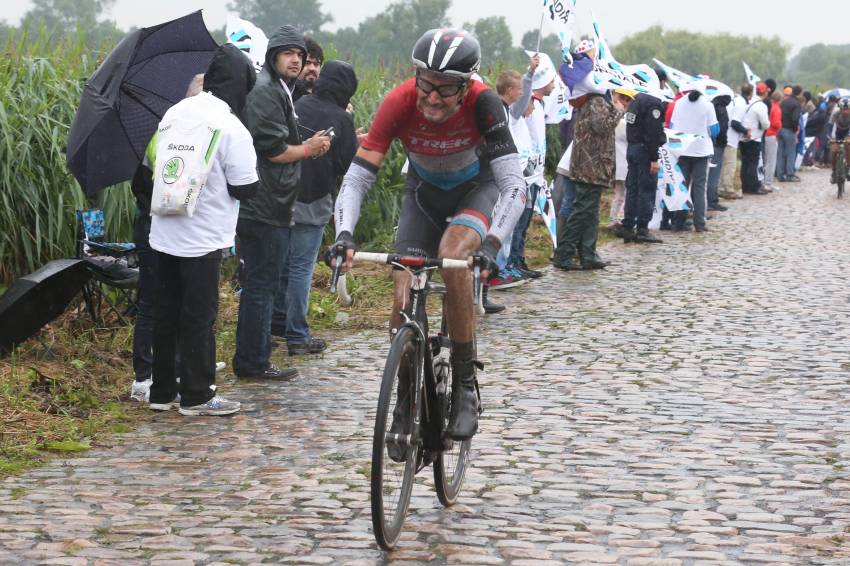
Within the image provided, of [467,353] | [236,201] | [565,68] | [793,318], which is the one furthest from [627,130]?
[467,353]

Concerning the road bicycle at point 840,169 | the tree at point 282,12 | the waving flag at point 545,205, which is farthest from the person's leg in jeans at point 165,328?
the tree at point 282,12

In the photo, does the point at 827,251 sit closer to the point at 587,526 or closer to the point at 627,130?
the point at 627,130

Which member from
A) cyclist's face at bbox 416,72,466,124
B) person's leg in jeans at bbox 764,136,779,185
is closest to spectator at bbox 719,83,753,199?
person's leg in jeans at bbox 764,136,779,185

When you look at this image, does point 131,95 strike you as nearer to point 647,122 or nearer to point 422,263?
point 422,263

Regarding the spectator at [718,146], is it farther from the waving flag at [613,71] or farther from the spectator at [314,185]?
the spectator at [314,185]

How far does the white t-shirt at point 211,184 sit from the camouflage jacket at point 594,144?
748cm

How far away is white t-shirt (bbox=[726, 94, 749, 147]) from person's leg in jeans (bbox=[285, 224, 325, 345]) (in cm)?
1614

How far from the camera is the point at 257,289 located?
331 inches

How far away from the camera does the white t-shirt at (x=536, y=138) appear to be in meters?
12.9

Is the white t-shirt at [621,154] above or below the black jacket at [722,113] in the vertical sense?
below

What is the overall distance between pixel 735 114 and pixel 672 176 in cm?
701

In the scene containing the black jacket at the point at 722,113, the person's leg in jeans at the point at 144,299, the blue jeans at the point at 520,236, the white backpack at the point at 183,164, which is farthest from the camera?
the black jacket at the point at 722,113

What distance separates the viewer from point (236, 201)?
7.39 m

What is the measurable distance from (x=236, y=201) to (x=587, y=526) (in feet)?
10.2
